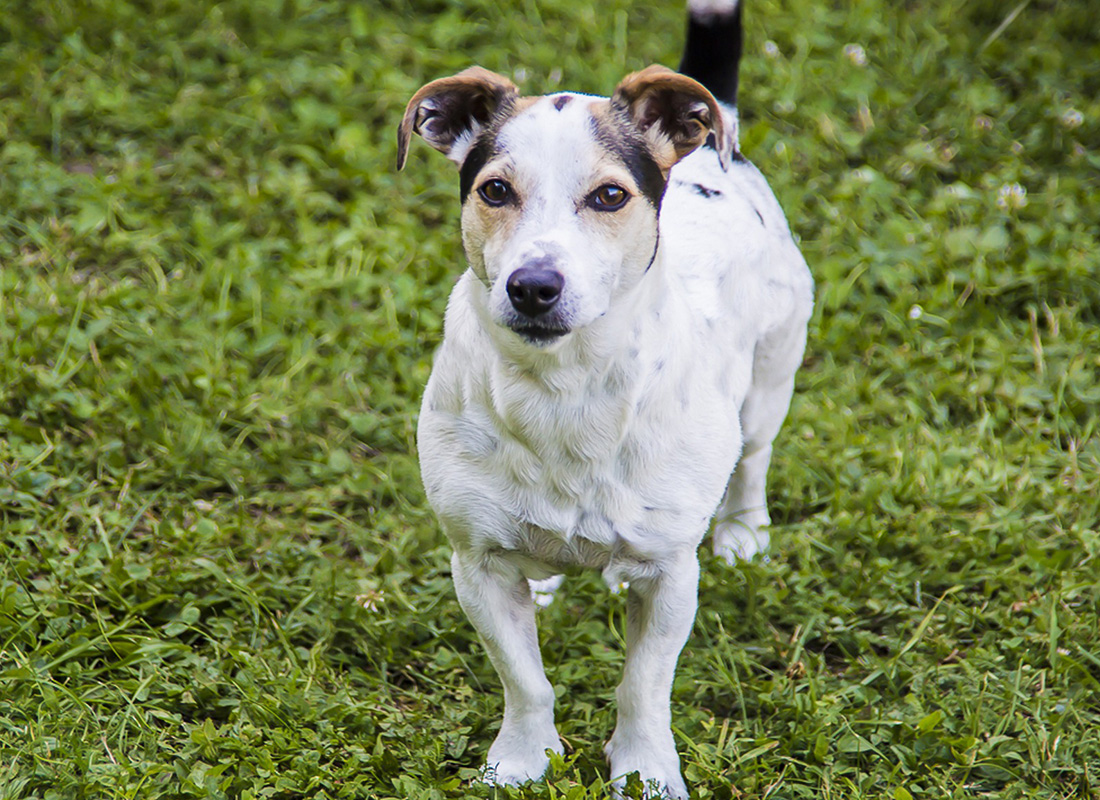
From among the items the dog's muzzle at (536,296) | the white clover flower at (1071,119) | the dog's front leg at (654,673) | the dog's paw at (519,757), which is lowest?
the dog's paw at (519,757)

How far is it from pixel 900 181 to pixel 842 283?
38.3 inches

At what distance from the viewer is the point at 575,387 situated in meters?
2.93

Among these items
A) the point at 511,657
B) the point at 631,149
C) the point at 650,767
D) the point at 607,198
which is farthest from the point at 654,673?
the point at 631,149

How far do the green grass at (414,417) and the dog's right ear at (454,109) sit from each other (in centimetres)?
157

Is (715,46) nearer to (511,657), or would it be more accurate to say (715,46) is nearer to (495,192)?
(495,192)

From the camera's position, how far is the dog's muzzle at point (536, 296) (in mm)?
2605

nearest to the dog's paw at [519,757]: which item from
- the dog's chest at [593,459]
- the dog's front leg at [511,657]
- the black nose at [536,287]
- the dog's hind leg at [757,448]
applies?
the dog's front leg at [511,657]

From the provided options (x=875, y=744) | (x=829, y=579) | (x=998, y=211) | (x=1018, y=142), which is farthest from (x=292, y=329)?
(x=1018, y=142)

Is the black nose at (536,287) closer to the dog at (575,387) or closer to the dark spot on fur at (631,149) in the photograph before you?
the dog at (575,387)

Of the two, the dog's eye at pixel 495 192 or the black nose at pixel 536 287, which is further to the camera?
the dog's eye at pixel 495 192

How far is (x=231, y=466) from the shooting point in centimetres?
439

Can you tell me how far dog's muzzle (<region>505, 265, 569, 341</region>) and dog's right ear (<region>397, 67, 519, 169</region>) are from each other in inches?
21.8

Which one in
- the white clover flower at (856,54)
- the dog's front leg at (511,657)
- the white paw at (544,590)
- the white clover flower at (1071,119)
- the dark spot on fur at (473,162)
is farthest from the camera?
the white clover flower at (856,54)

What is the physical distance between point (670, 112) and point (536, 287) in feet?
2.60
